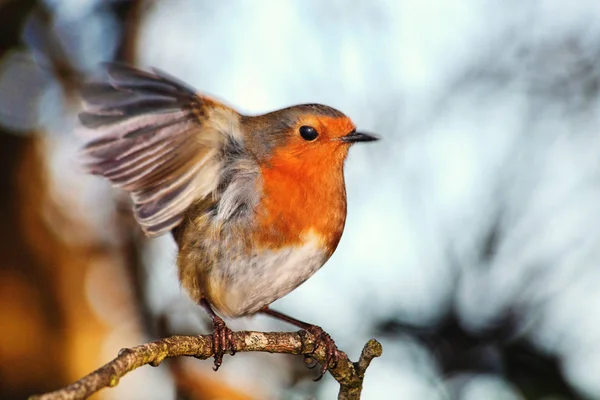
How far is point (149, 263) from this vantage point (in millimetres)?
5188

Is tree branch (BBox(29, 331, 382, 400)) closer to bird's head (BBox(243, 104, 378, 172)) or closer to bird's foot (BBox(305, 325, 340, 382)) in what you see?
bird's foot (BBox(305, 325, 340, 382))

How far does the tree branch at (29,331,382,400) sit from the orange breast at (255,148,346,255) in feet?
1.30

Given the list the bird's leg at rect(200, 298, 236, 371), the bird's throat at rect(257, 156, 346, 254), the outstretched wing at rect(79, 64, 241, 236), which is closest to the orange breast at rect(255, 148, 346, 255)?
the bird's throat at rect(257, 156, 346, 254)

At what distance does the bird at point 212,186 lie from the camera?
2967 mm

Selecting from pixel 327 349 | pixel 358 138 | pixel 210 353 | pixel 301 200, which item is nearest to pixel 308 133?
pixel 358 138

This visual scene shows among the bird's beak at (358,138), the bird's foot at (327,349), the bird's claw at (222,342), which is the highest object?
the bird's beak at (358,138)

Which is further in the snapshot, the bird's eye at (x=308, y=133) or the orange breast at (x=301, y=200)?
the bird's eye at (x=308, y=133)

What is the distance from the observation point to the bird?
2.97 metres

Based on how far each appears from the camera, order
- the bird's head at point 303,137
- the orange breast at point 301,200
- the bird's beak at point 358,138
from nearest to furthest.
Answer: the orange breast at point 301,200 → the bird's head at point 303,137 → the bird's beak at point 358,138

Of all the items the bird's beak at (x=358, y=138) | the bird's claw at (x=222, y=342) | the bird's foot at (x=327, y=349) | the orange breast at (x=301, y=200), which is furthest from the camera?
the bird's beak at (x=358, y=138)

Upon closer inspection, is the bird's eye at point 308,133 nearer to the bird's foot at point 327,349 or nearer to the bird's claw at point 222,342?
the bird's foot at point 327,349

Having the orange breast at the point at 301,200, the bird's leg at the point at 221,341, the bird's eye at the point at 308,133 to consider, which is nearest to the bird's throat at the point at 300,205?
the orange breast at the point at 301,200

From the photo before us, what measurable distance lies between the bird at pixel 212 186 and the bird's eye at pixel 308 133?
9cm

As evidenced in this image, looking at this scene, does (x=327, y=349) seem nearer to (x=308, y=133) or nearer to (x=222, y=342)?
(x=222, y=342)
